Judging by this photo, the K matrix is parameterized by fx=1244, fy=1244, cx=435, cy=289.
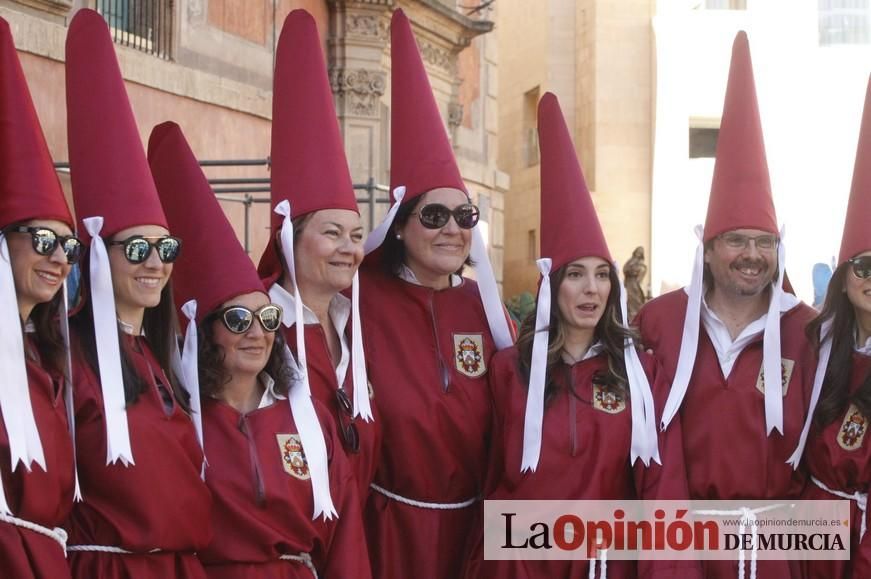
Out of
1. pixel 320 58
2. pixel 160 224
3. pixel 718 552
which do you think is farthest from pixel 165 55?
pixel 718 552

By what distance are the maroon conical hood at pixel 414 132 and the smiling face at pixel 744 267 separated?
1010mm

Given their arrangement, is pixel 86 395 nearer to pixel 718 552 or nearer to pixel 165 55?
pixel 718 552

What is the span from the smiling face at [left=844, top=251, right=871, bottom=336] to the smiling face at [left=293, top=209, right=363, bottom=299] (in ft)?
5.60

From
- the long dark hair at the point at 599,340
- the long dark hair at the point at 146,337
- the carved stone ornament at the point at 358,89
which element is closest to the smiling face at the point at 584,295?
the long dark hair at the point at 599,340

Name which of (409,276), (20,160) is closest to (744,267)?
(409,276)

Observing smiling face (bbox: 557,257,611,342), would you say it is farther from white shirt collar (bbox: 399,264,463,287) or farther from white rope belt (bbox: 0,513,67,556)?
white rope belt (bbox: 0,513,67,556)

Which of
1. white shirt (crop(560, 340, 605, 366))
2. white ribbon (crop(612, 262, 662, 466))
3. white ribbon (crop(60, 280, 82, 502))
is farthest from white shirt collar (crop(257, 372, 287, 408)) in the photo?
white ribbon (crop(612, 262, 662, 466))

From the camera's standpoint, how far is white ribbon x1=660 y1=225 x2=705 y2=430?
432 cm

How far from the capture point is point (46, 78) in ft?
25.1

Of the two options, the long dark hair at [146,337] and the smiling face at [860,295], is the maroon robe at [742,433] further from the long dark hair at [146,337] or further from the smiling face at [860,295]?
the long dark hair at [146,337]

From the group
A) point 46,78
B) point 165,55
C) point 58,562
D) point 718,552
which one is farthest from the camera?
point 165,55

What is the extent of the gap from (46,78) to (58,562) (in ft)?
16.3

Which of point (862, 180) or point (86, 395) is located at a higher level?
point (862, 180)

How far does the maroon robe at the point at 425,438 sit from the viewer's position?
4.53m
